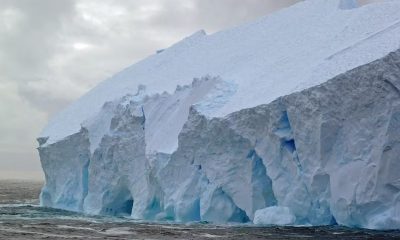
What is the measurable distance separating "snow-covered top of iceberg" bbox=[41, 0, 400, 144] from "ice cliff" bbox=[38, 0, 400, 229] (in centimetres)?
6

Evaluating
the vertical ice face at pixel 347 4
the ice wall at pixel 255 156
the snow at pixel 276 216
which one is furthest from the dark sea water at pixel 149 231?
the vertical ice face at pixel 347 4

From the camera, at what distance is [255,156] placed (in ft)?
58.8

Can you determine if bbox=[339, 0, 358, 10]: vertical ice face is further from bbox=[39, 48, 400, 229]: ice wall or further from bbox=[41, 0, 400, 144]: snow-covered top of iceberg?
bbox=[39, 48, 400, 229]: ice wall

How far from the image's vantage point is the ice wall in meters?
15.4

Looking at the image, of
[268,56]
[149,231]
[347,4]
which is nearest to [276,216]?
[149,231]

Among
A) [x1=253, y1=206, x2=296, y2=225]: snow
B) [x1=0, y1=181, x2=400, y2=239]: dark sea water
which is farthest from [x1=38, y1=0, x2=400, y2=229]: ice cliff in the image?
[x1=0, y1=181, x2=400, y2=239]: dark sea water

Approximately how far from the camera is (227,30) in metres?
25.6

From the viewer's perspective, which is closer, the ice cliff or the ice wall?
the ice wall

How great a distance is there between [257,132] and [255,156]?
27.8 inches

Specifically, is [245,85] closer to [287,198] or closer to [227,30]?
[287,198]

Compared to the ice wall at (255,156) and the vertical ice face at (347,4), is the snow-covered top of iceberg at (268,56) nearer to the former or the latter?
the vertical ice face at (347,4)

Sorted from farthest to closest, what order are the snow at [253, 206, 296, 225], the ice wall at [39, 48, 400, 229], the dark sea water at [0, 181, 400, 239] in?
the snow at [253, 206, 296, 225] → the ice wall at [39, 48, 400, 229] → the dark sea water at [0, 181, 400, 239]

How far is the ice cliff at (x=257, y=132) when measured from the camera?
51.0ft

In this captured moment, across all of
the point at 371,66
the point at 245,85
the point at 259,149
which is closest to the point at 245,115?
the point at 259,149
